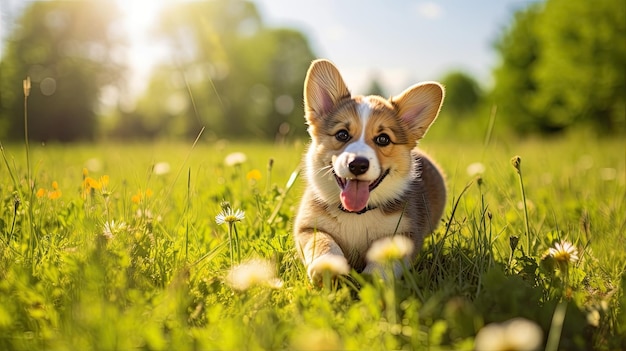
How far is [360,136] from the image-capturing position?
9.72 ft

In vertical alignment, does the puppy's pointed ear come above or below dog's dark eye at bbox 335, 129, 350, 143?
above

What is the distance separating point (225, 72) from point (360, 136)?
31668mm

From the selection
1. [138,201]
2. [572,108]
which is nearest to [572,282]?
[138,201]

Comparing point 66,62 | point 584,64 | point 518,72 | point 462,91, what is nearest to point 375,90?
point 584,64

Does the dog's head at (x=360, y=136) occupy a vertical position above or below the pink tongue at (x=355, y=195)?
above

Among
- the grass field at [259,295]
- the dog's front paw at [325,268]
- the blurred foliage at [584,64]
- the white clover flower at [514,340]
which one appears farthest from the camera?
the blurred foliage at [584,64]

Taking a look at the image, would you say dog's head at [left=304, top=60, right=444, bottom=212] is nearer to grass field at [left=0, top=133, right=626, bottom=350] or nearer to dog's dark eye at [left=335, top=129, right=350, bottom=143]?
dog's dark eye at [left=335, top=129, right=350, bottom=143]

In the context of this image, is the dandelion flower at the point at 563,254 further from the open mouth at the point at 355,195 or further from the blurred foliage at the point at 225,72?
the blurred foliage at the point at 225,72

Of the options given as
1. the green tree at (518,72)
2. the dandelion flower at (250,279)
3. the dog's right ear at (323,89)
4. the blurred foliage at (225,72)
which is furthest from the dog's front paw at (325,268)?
the green tree at (518,72)

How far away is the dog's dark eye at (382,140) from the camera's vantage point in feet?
9.80

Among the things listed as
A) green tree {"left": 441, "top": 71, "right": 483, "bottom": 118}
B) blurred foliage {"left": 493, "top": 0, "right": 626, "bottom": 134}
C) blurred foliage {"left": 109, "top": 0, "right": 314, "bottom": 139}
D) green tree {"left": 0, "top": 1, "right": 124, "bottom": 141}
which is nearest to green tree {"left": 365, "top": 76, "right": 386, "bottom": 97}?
blurred foliage {"left": 493, "top": 0, "right": 626, "bottom": 134}

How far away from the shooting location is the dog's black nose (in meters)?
2.64

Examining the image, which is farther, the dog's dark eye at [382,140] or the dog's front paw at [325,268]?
the dog's dark eye at [382,140]

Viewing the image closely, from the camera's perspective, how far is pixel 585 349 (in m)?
1.75
